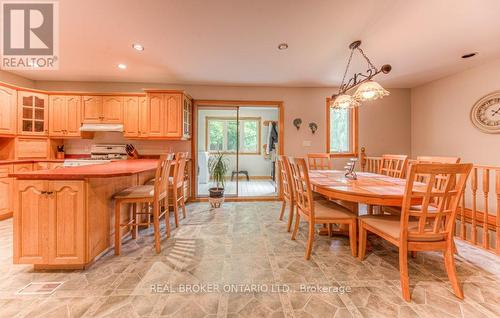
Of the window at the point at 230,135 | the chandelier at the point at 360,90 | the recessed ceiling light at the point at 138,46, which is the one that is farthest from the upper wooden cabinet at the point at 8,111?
the chandelier at the point at 360,90

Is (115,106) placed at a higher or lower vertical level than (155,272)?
higher

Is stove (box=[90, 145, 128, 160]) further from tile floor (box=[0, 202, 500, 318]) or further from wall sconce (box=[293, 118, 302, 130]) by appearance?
wall sconce (box=[293, 118, 302, 130])

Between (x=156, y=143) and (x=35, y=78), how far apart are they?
2.50 metres

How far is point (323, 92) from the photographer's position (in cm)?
436

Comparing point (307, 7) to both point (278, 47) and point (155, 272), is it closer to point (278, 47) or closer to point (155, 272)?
point (278, 47)

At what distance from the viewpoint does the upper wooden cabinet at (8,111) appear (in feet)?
10.2

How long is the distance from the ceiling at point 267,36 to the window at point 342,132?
107 centimetres

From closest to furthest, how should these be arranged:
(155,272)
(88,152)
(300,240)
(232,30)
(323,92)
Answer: (155,272) < (232,30) < (300,240) < (88,152) < (323,92)

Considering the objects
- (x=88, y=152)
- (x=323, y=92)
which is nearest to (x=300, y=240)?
(x=323, y=92)

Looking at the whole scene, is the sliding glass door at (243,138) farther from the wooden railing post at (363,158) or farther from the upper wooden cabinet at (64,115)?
the upper wooden cabinet at (64,115)

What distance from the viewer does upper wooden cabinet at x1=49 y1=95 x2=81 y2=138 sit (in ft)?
12.1

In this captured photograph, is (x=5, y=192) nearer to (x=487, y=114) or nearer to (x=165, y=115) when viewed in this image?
(x=165, y=115)

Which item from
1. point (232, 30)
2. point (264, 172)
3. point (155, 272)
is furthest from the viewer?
point (264, 172)

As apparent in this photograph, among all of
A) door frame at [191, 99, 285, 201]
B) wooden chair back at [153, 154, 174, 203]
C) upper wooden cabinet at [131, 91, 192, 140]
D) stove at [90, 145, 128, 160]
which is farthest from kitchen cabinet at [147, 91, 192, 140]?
wooden chair back at [153, 154, 174, 203]
